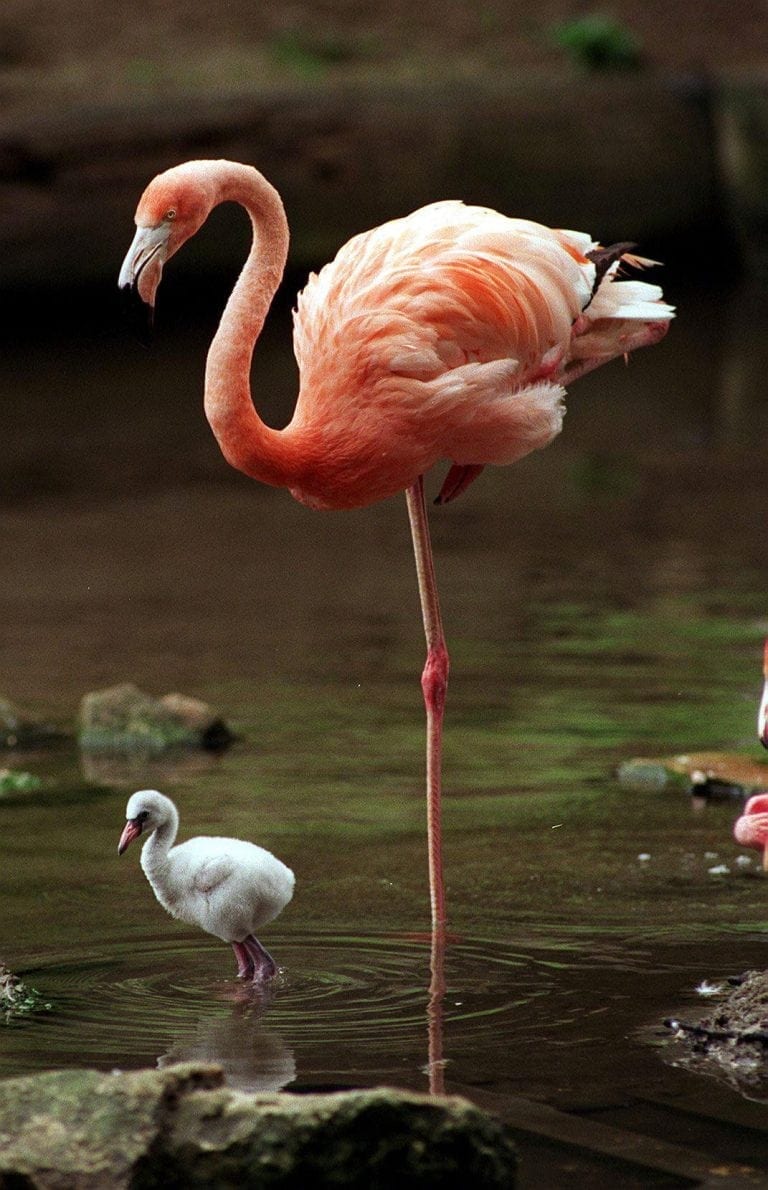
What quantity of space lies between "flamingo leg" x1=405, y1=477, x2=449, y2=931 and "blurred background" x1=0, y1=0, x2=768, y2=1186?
129 millimetres

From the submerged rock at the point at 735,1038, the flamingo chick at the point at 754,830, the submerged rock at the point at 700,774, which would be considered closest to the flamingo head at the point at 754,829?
the flamingo chick at the point at 754,830

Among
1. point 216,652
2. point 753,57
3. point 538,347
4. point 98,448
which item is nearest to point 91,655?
point 216,652

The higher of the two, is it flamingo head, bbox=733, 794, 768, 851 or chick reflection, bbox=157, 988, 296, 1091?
flamingo head, bbox=733, 794, 768, 851

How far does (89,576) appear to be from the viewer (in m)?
9.79

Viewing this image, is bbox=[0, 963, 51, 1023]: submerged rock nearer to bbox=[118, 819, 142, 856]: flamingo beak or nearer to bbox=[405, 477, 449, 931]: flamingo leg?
bbox=[118, 819, 142, 856]: flamingo beak

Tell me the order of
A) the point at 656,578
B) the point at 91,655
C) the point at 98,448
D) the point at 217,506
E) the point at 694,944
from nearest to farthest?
the point at 694,944, the point at 91,655, the point at 656,578, the point at 217,506, the point at 98,448

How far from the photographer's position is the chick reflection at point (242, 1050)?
4.21m

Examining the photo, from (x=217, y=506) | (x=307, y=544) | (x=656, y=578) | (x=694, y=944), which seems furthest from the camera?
(x=217, y=506)

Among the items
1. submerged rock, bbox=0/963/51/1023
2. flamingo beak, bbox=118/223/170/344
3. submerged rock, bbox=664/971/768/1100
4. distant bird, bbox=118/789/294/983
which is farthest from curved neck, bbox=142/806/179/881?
submerged rock, bbox=664/971/768/1100

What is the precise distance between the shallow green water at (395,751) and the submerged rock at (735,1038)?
0.11 metres

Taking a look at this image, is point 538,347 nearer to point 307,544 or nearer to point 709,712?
point 709,712

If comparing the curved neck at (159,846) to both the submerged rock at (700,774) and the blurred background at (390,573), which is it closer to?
the blurred background at (390,573)

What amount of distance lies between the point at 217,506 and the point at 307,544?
121cm

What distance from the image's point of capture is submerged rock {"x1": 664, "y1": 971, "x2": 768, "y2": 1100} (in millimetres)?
4168
